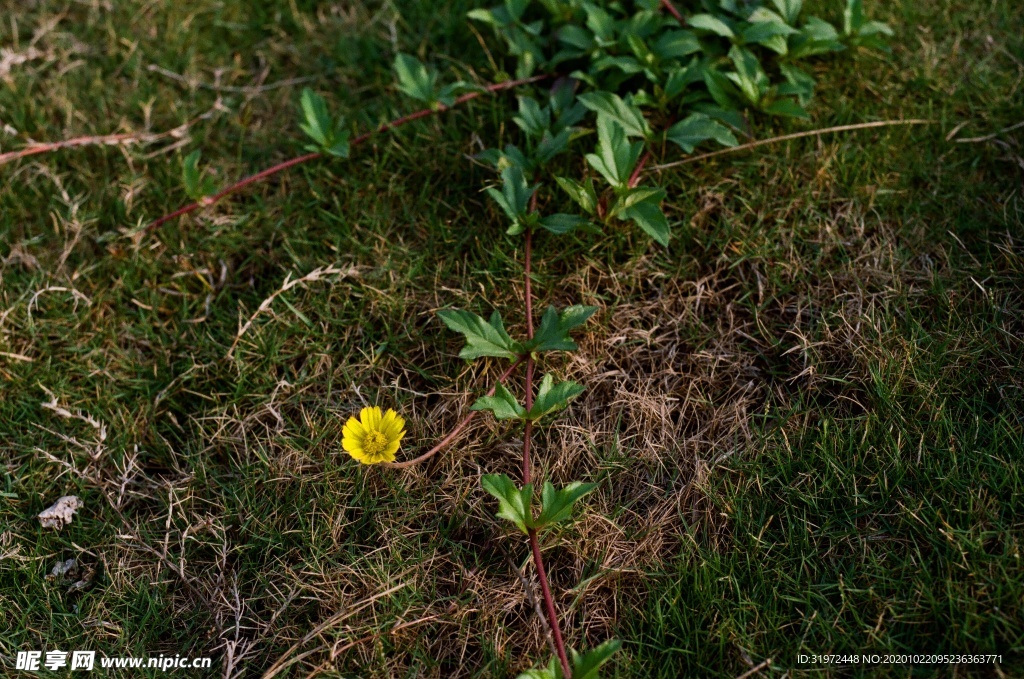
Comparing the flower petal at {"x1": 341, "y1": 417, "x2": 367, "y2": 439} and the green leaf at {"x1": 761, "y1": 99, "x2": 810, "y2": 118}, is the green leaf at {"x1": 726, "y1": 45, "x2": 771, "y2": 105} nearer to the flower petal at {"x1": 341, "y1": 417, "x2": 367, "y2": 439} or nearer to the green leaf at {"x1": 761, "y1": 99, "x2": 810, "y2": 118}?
the green leaf at {"x1": 761, "y1": 99, "x2": 810, "y2": 118}

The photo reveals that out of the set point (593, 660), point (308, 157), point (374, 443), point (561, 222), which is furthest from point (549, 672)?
point (308, 157)

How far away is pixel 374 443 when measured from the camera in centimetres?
193

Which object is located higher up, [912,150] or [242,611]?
[912,150]

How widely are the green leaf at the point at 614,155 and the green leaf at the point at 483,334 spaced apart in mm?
454

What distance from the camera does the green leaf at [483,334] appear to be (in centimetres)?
198

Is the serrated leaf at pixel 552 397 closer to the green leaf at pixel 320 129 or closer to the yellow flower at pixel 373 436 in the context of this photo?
the yellow flower at pixel 373 436

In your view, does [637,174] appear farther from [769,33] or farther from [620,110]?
[769,33]

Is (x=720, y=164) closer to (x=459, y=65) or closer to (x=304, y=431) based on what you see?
(x=459, y=65)

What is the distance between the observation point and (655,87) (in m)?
2.35

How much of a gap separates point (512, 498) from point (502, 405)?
8.1 inches

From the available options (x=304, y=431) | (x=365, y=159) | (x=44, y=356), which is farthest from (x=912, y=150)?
(x=44, y=356)

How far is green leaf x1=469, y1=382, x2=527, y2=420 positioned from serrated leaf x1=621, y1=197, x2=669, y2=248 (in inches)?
21.2

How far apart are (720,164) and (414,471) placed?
3.72ft

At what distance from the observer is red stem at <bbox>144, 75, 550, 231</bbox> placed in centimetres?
239
